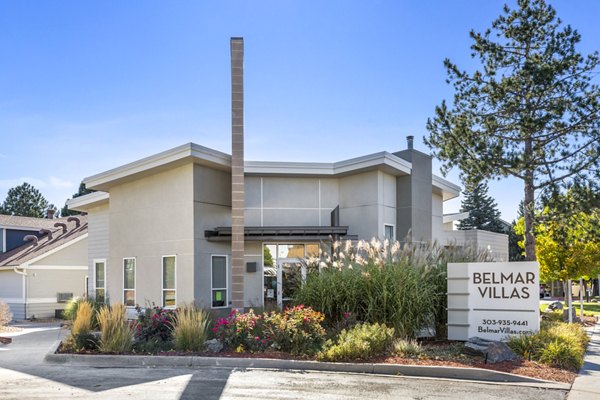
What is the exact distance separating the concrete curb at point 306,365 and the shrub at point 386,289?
5.92 feet

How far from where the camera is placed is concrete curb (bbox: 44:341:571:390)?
28.4ft

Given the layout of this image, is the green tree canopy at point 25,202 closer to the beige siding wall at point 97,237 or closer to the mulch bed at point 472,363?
the beige siding wall at point 97,237

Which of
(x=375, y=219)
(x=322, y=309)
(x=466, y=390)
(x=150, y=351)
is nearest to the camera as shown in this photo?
(x=466, y=390)

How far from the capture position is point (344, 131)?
16531 mm

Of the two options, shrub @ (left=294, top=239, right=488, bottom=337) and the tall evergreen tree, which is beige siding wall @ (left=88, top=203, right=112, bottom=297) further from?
the tall evergreen tree

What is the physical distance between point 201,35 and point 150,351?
7.51 metres

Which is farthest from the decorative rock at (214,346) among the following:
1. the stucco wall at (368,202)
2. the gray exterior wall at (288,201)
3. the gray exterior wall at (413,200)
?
the gray exterior wall at (413,200)

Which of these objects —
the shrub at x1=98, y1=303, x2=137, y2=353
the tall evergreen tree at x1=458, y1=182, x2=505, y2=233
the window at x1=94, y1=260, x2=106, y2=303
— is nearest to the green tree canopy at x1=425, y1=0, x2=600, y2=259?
the shrub at x1=98, y1=303, x2=137, y2=353

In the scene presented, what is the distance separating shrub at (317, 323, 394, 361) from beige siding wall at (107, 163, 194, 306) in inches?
298

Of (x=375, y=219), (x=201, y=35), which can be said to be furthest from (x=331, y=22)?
(x=375, y=219)

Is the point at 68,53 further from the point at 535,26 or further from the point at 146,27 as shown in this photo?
the point at 535,26

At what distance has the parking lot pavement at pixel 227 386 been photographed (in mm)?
7691

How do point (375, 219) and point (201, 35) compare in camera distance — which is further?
point (375, 219)

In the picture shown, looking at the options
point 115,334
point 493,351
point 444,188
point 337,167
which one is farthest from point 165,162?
point 444,188
